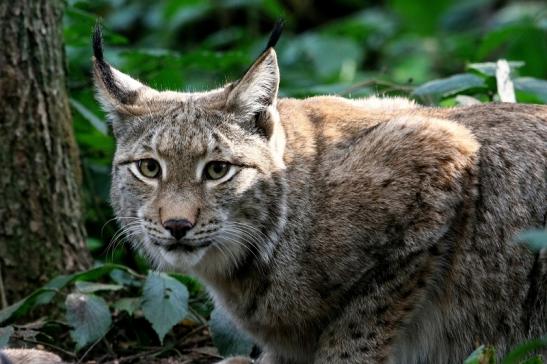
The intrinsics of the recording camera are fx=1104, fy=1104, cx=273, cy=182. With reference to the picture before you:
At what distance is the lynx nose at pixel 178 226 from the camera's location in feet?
19.3

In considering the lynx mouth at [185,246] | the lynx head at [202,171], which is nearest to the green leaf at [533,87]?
the lynx head at [202,171]

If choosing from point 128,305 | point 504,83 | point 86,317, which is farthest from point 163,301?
point 504,83

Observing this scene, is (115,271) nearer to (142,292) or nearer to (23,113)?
(142,292)

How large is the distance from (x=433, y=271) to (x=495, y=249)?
37cm

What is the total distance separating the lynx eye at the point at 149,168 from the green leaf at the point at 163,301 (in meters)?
1.08

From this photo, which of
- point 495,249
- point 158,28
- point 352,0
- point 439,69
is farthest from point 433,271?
point 352,0

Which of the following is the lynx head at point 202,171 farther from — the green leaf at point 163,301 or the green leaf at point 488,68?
the green leaf at point 488,68

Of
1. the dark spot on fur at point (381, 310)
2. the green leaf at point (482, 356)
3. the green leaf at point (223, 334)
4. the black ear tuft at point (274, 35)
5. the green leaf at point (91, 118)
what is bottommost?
the green leaf at point (223, 334)

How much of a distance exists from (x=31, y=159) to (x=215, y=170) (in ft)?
6.28

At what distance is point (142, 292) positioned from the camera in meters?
7.23

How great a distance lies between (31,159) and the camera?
7.54m

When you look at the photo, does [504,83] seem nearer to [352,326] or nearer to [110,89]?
[352,326]

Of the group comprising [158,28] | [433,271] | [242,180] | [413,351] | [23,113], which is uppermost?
[158,28]

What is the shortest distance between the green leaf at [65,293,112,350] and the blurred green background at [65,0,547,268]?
1.00 m
